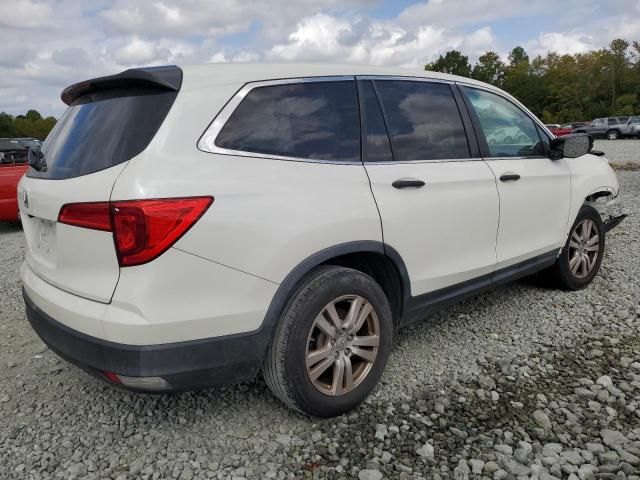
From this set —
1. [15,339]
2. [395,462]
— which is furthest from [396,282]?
[15,339]

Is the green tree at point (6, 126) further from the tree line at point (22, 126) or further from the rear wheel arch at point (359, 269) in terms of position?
the rear wheel arch at point (359, 269)

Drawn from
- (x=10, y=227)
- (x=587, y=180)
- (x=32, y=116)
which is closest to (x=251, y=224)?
(x=587, y=180)

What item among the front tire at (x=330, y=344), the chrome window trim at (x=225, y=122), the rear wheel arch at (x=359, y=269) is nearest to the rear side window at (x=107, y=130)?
the chrome window trim at (x=225, y=122)

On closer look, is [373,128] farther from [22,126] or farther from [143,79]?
[22,126]

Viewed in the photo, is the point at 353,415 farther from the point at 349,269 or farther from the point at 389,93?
the point at 389,93

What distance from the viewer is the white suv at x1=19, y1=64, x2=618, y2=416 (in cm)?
198

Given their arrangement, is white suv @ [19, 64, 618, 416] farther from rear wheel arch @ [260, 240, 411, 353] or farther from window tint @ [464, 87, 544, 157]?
window tint @ [464, 87, 544, 157]

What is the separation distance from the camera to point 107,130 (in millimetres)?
2203

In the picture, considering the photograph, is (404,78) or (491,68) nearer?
(404,78)

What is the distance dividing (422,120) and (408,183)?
51 centimetres

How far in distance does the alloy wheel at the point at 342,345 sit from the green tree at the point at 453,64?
83.6 metres

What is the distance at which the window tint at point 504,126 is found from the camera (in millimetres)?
3385

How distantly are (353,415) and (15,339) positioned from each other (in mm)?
2655

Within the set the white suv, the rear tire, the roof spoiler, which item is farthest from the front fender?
the roof spoiler
